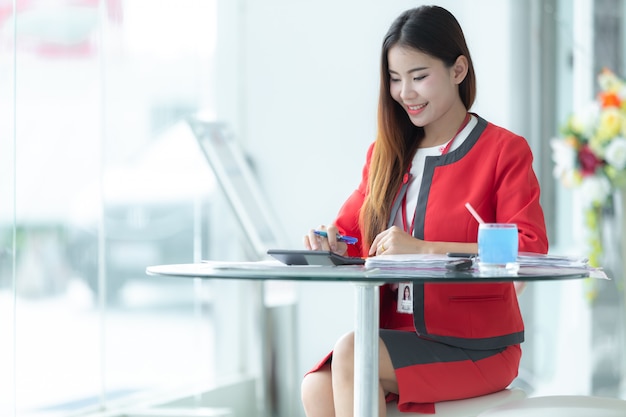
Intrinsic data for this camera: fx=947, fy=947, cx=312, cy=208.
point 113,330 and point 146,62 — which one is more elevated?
point 146,62

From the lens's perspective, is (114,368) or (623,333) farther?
(623,333)

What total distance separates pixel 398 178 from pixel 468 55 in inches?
12.9

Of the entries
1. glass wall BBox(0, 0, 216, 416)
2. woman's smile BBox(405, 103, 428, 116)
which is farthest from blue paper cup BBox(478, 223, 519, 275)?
glass wall BBox(0, 0, 216, 416)

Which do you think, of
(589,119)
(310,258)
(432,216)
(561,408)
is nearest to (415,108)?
(432,216)

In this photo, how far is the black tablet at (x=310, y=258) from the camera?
180 cm

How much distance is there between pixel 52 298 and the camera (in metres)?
3.28

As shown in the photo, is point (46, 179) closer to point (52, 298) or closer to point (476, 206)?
point (52, 298)

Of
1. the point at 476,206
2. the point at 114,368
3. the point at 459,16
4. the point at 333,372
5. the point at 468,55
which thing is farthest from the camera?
the point at 459,16

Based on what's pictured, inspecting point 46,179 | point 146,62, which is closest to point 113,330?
point 46,179

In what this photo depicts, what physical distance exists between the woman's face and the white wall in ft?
6.78

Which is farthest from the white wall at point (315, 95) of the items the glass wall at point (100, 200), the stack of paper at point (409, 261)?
the stack of paper at point (409, 261)

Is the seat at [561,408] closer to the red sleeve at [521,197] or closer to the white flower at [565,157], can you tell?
the red sleeve at [521,197]

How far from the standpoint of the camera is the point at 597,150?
144 inches

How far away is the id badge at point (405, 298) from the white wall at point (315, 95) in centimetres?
221
